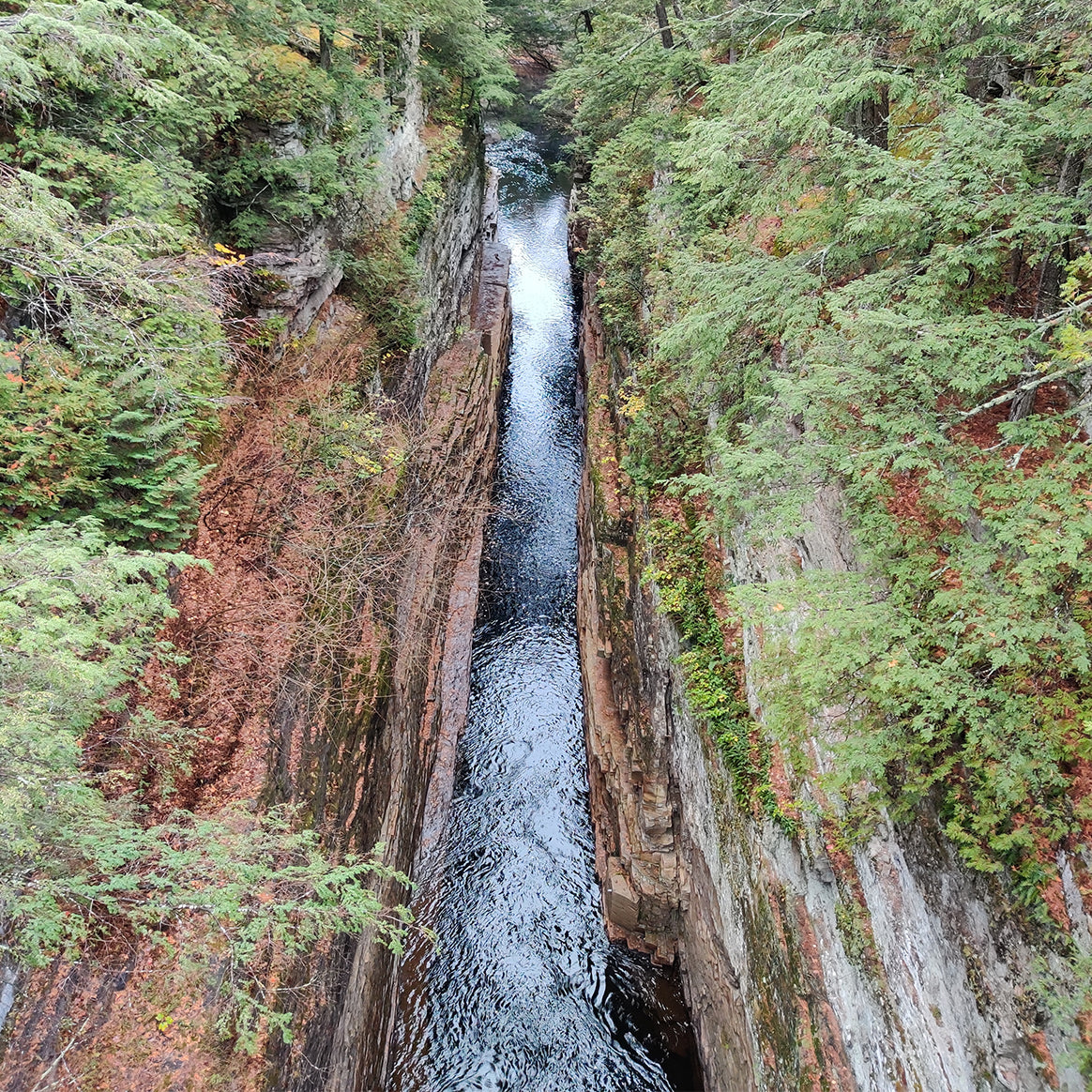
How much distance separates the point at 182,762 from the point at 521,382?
2032cm

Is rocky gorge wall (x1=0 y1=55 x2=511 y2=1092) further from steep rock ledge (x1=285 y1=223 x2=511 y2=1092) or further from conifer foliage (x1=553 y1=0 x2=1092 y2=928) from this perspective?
conifer foliage (x1=553 y1=0 x2=1092 y2=928)

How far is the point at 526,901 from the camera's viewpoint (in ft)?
39.1

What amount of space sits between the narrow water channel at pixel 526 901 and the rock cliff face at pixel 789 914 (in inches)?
26.3

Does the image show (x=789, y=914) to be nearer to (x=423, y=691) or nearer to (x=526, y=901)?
(x=526, y=901)

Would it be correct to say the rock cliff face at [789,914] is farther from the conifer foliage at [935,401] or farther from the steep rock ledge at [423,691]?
the steep rock ledge at [423,691]

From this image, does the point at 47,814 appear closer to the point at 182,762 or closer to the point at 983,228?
the point at 182,762

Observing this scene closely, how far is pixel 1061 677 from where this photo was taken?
15.0 ft

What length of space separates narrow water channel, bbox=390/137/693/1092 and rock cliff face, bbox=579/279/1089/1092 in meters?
0.67

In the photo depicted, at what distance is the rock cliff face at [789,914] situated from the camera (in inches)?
192

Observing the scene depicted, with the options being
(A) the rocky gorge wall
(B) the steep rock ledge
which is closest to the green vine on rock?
(A) the rocky gorge wall

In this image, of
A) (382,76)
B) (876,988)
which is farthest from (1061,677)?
(382,76)

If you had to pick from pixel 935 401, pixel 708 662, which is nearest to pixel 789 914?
pixel 708 662

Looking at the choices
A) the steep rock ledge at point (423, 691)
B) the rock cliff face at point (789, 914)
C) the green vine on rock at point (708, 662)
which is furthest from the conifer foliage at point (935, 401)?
the steep rock ledge at point (423, 691)

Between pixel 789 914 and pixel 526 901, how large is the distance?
19.6 ft
